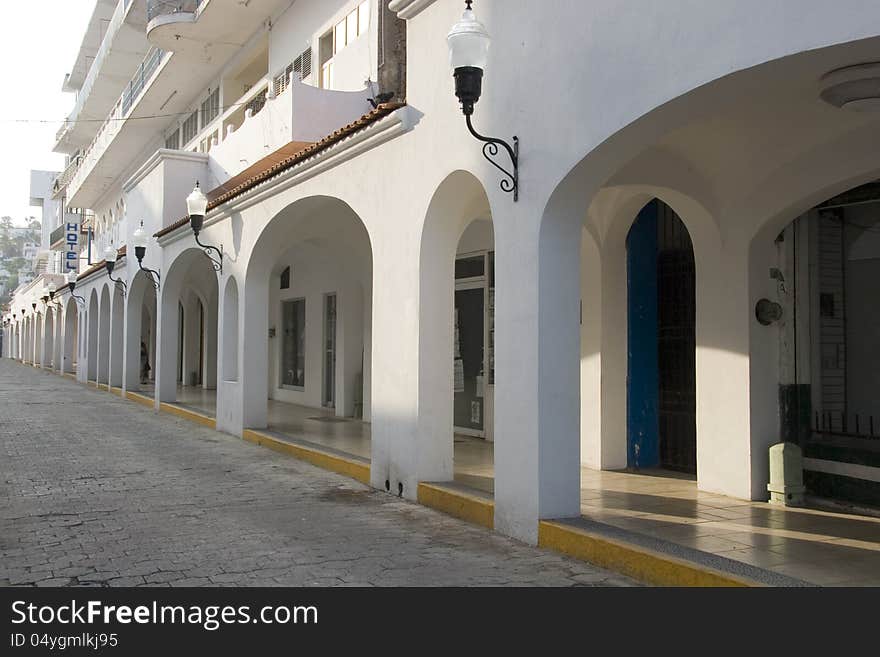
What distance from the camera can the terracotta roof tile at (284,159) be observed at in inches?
347

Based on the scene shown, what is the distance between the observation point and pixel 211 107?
24297 mm

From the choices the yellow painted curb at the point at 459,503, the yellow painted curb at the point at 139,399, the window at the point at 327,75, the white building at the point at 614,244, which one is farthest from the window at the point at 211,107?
the yellow painted curb at the point at 459,503

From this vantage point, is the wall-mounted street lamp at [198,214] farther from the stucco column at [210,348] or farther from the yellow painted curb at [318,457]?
the stucco column at [210,348]

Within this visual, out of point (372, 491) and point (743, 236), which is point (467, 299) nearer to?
point (372, 491)

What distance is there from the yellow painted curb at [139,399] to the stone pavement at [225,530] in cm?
787

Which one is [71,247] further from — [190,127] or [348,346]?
[348,346]

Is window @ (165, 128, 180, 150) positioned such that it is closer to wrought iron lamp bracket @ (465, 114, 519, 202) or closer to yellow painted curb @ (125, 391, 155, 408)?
yellow painted curb @ (125, 391, 155, 408)

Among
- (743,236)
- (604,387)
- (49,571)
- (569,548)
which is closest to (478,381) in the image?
(604,387)

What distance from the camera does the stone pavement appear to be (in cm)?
544

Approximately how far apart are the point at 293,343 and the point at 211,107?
915 cm

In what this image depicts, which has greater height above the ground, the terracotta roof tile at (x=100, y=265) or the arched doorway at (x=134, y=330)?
the terracotta roof tile at (x=100, y=265)

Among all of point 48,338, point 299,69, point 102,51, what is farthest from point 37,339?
point 299,69
